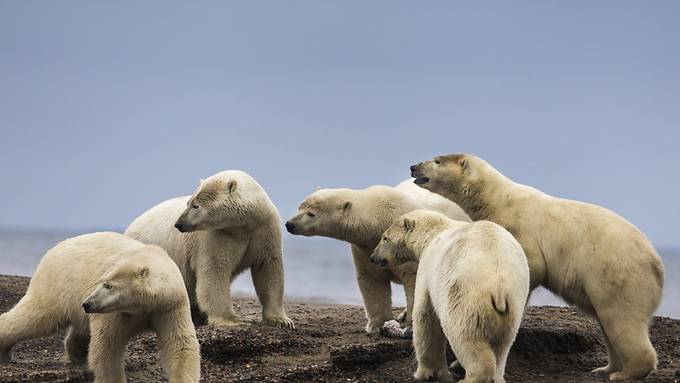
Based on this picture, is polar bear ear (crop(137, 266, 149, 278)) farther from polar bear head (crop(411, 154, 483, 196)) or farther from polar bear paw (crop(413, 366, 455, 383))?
polar bear head (crop(411, 154, 483, 196))

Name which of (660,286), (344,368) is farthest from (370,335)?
(660,286)

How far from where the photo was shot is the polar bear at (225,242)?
1085 cm

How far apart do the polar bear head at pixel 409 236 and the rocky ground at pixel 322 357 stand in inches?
36.3

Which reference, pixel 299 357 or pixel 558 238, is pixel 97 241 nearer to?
pixel 299 357

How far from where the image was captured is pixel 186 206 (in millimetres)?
11445

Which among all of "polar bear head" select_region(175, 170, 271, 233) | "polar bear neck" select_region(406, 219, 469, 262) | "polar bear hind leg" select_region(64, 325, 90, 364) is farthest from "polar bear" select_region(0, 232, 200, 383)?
"polar bear neck" select_region(406, 219, 469, 262)

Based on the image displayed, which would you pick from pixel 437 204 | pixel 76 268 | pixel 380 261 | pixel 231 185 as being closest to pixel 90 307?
pixel 76 268

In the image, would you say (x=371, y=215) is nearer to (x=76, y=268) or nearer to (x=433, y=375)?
(x=433, y=375)

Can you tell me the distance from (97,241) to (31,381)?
1.31 meters

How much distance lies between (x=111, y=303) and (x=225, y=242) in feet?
10.9

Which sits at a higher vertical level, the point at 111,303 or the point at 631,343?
the point at 111,303

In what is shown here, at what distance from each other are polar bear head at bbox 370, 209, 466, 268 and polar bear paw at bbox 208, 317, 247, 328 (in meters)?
2.09

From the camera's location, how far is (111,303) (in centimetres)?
785

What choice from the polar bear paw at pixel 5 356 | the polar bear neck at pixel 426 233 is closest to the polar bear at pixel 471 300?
the polar bear neck at pixel 426 233
